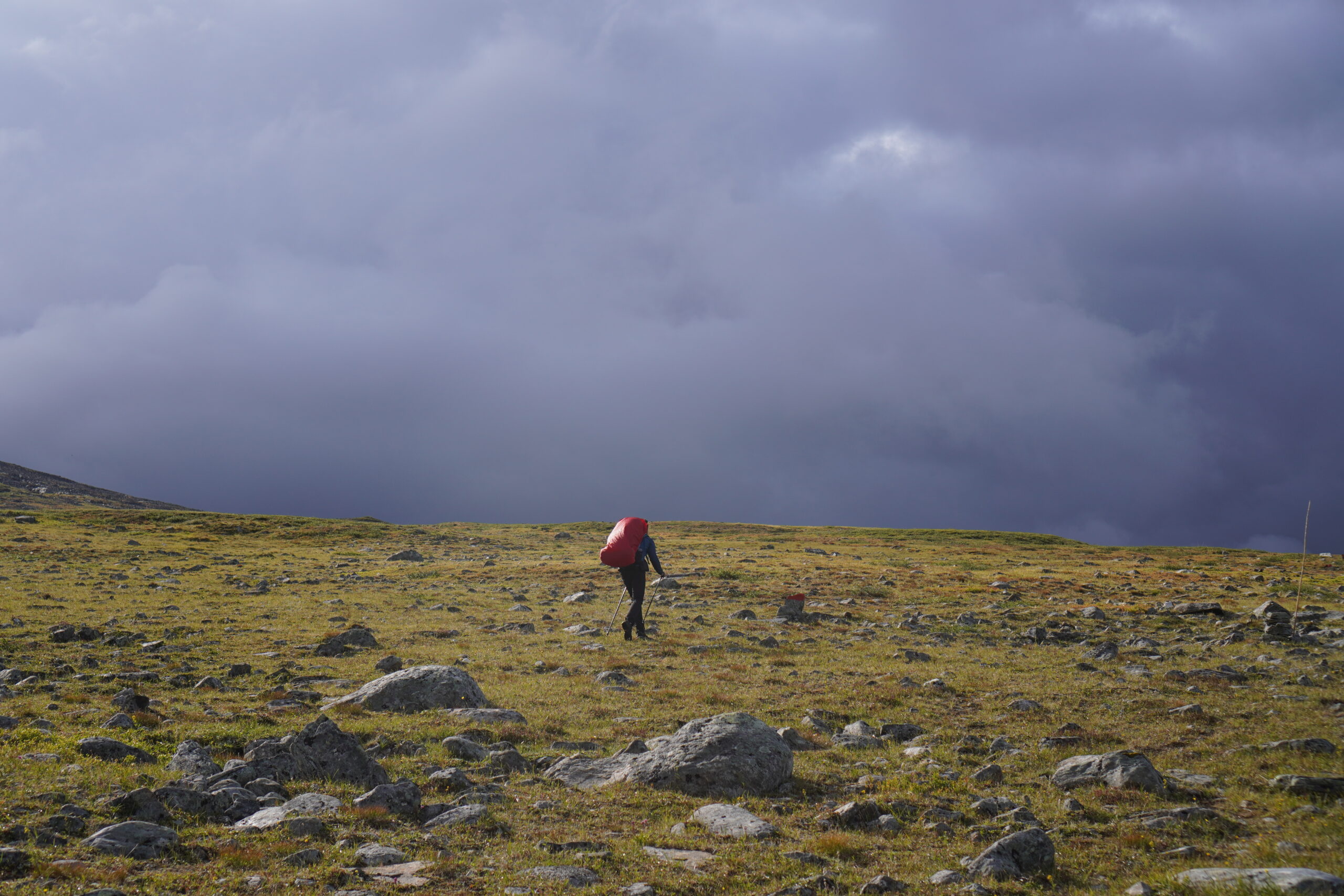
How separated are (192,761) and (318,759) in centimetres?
184

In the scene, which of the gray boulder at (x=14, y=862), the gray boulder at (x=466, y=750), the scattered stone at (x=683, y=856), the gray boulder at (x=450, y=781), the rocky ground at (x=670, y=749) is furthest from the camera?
the gray boulder at (x=466, y=750)

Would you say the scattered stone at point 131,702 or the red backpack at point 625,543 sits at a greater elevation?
the red backpack at point 625,543

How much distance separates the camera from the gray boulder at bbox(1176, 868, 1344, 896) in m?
6.54

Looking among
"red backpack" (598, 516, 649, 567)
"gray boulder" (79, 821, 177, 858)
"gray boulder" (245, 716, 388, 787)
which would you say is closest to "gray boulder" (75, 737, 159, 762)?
"gray boulder" (245, 716, 388, 787)

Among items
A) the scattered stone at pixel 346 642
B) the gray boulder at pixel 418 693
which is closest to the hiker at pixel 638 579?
the scattered stone at pixel 346 642

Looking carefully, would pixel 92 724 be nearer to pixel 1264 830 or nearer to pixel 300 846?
pixel 300 846

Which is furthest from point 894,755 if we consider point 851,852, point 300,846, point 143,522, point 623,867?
point 143,522

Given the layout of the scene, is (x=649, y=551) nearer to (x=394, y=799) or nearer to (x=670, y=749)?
(x=670, y=749)

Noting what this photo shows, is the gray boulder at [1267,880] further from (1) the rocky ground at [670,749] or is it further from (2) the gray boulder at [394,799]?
(2) the gray boulder at [394,799]

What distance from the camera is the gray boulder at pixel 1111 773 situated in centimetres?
1019

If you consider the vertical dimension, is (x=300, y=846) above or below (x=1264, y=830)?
below

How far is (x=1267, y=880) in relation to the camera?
6.86m

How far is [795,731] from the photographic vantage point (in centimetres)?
1323

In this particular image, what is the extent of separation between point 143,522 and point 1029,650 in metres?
106
